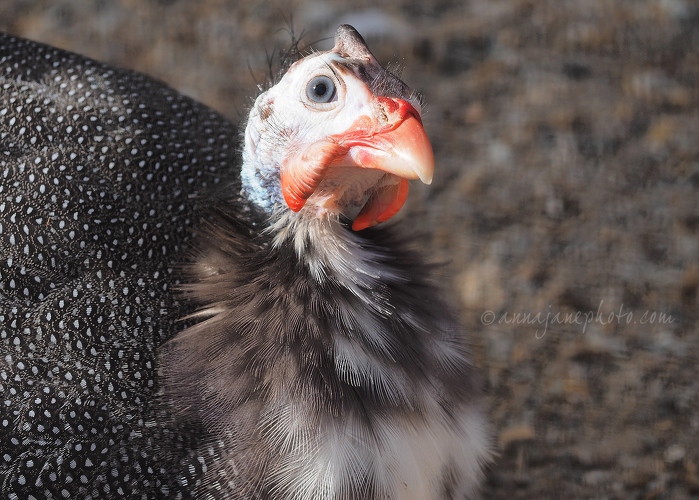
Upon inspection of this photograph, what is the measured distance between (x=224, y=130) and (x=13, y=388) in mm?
1326

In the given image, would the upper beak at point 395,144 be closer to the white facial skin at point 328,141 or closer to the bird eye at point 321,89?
the white facial skin at point 328,141

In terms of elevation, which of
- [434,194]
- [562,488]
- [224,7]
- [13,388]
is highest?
[224,7]

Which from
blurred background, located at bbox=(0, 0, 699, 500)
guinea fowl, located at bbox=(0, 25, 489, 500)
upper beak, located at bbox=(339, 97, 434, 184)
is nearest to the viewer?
upper beak, located at bbox=(339, 97, 434, 184)

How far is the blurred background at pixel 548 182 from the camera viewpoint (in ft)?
11.2

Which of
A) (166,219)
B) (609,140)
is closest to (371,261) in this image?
(166,219)

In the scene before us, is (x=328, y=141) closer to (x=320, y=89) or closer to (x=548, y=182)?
(x=320, y=89)

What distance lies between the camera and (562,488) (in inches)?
127

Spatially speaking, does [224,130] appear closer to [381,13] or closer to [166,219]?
[166,219]

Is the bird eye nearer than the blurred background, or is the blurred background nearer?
the bird eye

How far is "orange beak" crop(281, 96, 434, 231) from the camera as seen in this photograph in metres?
2.01

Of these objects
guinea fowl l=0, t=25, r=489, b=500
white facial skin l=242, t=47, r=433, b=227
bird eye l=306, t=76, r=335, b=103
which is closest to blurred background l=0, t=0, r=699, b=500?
guinea fowl l=0, t=25, r=489, b=500

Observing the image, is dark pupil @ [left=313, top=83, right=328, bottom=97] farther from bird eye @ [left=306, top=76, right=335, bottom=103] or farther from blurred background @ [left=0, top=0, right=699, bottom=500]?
blurred background @ [left=0, top=0, right=699, bottom=500]

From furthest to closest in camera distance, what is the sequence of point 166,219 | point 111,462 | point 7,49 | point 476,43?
point 476,43, point 7,49, point 166,219, point 111,462

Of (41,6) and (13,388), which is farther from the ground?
(41,6)
